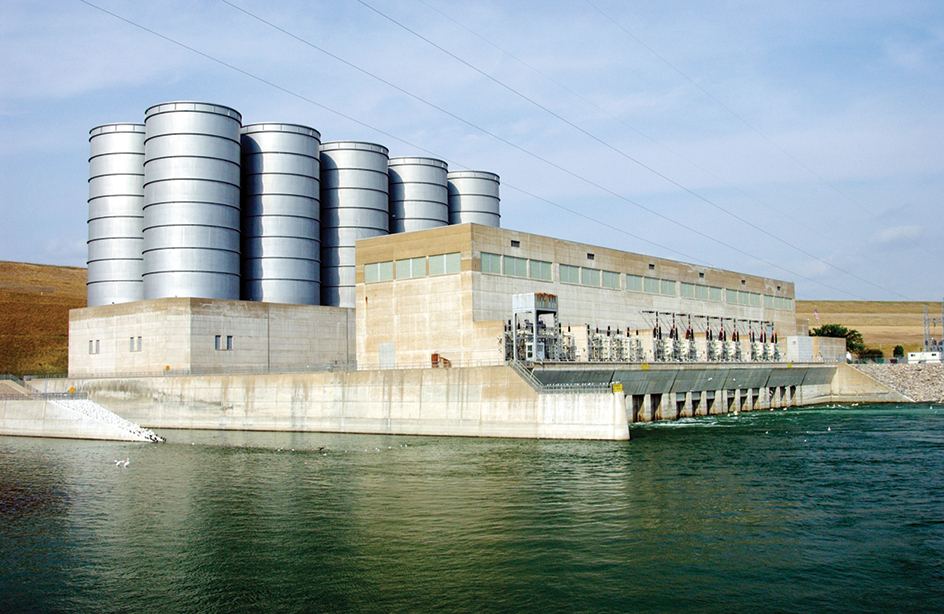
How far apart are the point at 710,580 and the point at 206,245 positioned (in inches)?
2205

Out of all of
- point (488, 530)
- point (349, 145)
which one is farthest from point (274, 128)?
point (488, 530)

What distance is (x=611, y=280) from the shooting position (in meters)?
70.8

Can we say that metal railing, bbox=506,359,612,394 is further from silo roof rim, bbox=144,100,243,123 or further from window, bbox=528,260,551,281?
silo roof rim, bbox=144,100,243,123

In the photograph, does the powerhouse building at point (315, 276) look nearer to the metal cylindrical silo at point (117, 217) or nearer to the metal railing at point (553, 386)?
the metal cylindrical silo at point (117, 217)

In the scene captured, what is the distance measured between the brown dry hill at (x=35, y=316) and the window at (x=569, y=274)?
248 ft

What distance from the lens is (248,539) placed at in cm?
2238

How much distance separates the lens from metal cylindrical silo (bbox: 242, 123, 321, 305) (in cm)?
7062

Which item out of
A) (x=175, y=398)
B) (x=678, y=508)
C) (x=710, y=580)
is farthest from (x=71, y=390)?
(x=710, y=580)

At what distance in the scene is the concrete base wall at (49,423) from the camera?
172 ft

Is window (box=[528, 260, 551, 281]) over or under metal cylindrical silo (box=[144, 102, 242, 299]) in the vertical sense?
under

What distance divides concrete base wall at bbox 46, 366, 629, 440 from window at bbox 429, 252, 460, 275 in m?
10.6

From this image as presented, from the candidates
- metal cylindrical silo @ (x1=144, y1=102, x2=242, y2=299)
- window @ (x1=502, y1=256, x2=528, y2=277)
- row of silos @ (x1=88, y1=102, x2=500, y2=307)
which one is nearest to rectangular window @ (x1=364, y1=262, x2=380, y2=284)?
window @ (x1=502, y1=256, x2=528, y2=277)

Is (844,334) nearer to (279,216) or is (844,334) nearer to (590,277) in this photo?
(590,277)

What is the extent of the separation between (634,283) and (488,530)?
2115 inches
